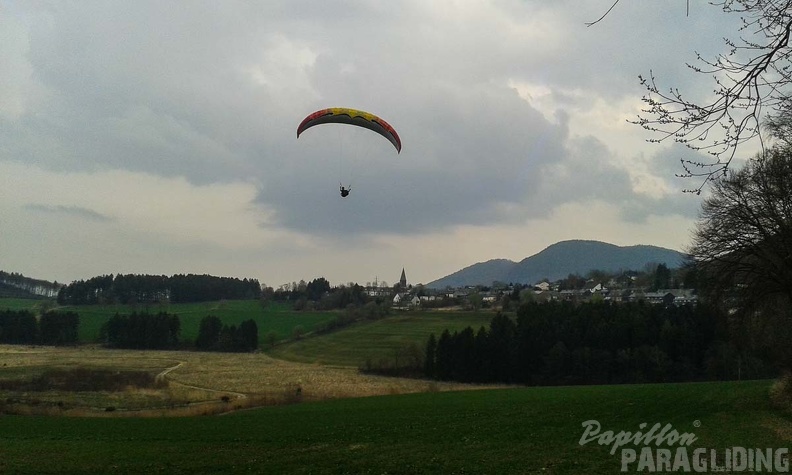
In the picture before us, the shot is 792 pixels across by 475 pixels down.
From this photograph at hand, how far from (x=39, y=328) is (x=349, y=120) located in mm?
97692

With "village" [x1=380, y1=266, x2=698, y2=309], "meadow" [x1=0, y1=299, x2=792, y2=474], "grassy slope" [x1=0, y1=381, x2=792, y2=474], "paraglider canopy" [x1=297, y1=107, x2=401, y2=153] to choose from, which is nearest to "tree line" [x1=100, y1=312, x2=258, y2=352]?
"village" [x1=380, y1=266, x2=698, y2=309]

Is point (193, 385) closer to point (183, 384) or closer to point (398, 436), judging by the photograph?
point (183, 384)

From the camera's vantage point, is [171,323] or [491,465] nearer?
[491,465]

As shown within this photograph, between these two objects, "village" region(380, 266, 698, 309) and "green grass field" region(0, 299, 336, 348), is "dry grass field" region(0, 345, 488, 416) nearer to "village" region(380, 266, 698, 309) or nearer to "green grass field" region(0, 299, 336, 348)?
"green grass field" region(0, 299, 336, 348)

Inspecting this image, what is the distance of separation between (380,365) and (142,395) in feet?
92.6

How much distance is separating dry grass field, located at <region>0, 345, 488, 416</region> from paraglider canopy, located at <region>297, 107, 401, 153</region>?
19.2 meters

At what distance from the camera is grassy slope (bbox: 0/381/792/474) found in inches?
604

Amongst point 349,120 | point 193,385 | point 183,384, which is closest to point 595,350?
point 193,385

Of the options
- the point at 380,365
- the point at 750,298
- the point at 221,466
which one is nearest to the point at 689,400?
the point at 750,298

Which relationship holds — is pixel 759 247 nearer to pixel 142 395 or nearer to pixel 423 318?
pixel 142 395

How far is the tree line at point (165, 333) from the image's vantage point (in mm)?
98250

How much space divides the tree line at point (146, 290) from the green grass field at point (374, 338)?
2739 inches

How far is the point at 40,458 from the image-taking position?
19.1 m

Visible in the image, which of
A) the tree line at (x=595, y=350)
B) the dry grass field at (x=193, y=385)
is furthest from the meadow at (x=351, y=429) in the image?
the tree line at (x=595, y=350)
